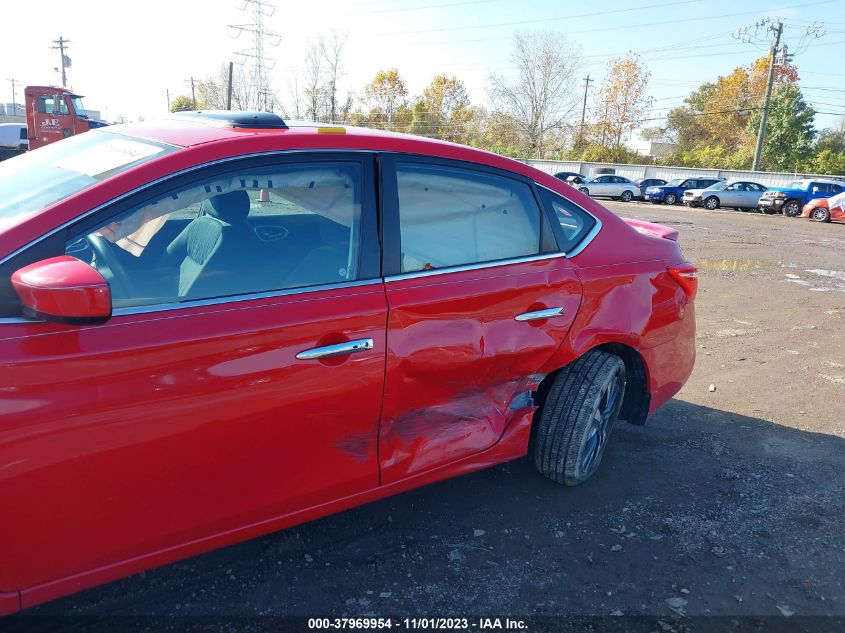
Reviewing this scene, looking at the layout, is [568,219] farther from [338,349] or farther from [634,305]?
[338,349]

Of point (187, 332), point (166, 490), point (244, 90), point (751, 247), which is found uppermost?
point (244, 90)

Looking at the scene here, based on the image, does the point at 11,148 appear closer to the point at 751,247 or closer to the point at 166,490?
the point at 751,247

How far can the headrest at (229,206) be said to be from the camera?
231cm

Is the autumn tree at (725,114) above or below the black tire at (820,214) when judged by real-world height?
above

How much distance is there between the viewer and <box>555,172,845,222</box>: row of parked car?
25500mm

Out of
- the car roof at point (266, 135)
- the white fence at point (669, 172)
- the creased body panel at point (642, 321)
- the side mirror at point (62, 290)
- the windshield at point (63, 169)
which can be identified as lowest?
the white fence at point (669, 172)

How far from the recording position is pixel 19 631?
7.54 feet

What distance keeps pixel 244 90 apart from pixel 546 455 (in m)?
53.2

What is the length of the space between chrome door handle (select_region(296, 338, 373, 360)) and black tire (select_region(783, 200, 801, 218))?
30.5m

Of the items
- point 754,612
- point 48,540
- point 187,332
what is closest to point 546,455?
point 754,612

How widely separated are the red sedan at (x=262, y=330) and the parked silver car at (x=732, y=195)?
3124cm

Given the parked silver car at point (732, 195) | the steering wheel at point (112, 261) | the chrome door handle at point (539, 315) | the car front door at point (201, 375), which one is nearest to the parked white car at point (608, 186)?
the parked silver car at point (732, 195)

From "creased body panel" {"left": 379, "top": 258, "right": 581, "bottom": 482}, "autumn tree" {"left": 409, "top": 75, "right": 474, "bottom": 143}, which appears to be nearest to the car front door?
"creased body panel" {"left": 379, "top": 258, "right": 581, "bottom": 482}

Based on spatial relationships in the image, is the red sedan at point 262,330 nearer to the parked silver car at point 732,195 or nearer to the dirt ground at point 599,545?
the dirt ground at point 599,545
